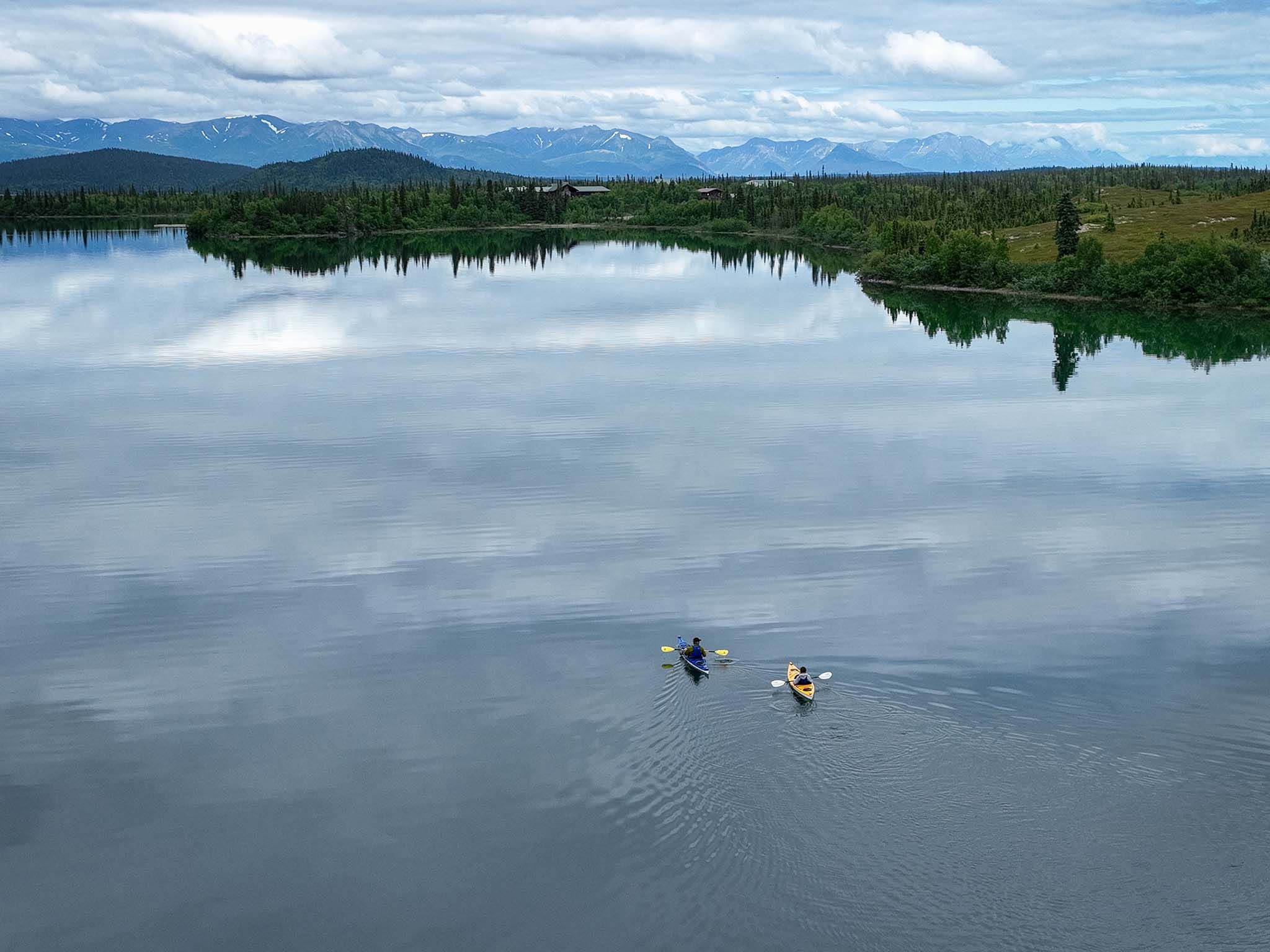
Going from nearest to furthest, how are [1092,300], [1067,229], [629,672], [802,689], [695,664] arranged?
[802,689] < [695,664] < [629,672] < [1092,300] < [1067,229]

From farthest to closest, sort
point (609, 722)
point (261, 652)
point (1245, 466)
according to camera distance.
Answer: point (1245, 466) → point (261, 652) → point (609, 722)

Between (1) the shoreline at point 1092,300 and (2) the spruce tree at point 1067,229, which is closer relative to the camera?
(1) the shoreline at point 1092,300

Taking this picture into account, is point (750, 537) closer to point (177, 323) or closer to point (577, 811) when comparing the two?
point (577, 811)

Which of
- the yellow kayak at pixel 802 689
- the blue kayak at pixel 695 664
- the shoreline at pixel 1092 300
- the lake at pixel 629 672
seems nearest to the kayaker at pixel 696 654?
the blue kayak at pixel 695 664

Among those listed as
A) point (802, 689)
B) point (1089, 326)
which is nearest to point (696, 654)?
point (802, 689)

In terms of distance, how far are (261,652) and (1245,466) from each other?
5224 cm

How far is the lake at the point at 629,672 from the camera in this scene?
90.5 ft

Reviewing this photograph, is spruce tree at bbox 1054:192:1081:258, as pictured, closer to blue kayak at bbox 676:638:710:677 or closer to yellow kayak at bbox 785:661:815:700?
blue kayak at bbox 676:638:710:677

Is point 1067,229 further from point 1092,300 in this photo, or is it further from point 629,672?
point 629,672

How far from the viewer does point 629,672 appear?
126 ft

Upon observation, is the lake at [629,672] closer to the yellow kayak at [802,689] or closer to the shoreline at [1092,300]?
the yellow kayak at [802,689]

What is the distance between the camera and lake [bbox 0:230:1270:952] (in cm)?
2759

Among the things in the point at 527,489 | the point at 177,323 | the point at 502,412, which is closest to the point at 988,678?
the point at 527,489

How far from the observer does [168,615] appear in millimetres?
43094
